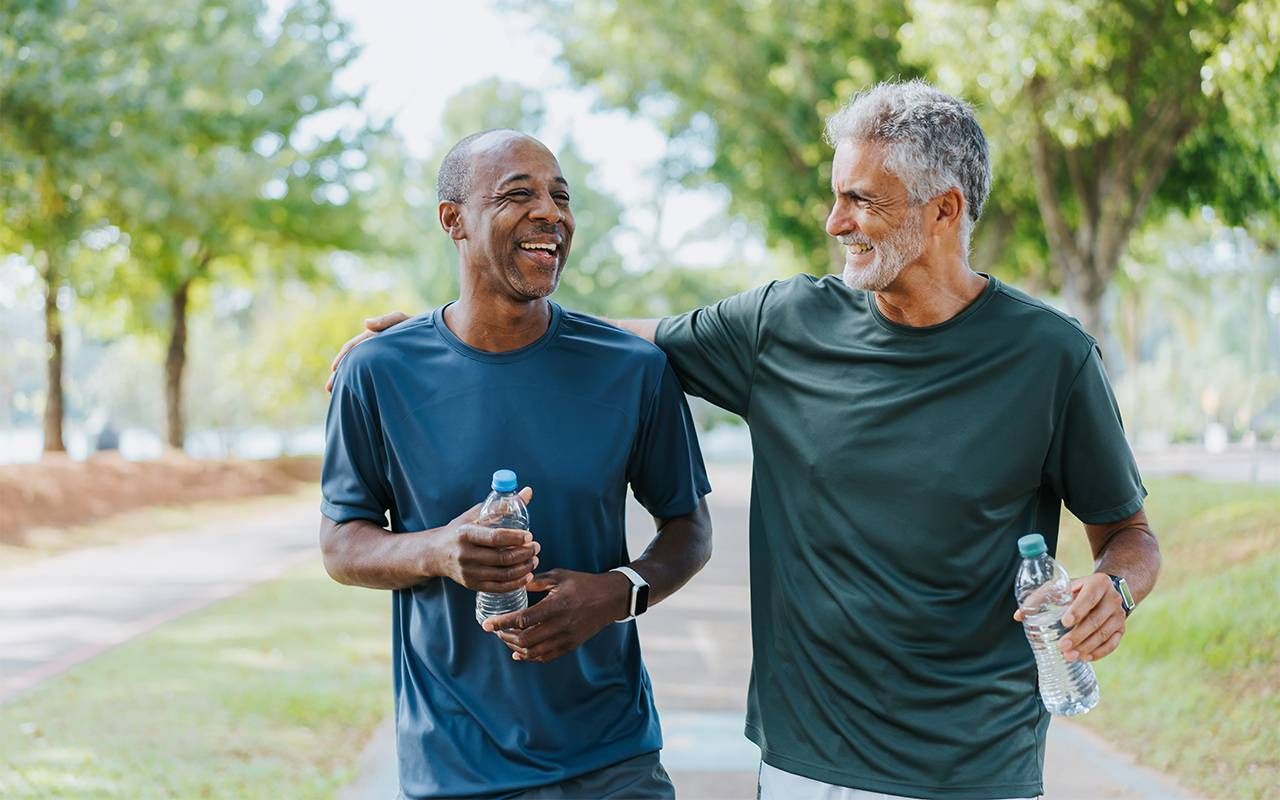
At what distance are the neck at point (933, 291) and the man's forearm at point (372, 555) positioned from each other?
1.25 meters

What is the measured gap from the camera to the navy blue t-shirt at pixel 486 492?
3197 millimetres

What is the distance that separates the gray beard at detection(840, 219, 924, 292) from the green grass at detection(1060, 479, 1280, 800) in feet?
15.6

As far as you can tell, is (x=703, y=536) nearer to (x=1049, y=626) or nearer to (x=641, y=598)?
(x=641, y=598)

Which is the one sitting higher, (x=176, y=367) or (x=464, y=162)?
(x=464, y=162)

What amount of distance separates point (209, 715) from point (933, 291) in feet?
21.6

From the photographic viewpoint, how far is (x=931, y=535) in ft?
10.4

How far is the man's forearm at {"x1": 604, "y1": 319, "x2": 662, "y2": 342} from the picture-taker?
3863 mm

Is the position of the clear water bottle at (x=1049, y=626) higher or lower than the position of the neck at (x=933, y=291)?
lower

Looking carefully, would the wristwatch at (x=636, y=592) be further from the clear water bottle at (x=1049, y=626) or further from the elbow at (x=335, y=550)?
the clear water bottle at (x=1049, y=626)

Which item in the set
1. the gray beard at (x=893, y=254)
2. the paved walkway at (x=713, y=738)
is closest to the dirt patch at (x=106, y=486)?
the paved walkway at (x=713, y=738)

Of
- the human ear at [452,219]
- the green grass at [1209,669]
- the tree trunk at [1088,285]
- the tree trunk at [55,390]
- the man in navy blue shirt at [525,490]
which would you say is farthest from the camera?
the tree trunk at [55,390]

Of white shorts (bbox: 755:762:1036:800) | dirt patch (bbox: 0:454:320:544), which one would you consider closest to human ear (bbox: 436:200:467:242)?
white shorts (bbox: 755:762:1036:800)

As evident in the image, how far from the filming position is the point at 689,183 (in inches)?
1158

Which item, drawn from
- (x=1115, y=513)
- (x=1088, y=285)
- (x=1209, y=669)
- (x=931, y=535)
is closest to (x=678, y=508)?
(x=931, y=535)
